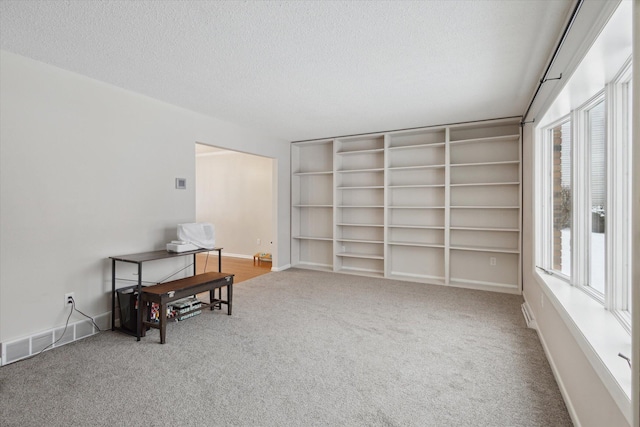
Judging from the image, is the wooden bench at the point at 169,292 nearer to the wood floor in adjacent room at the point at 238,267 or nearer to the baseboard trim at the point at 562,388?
the wood floor in adjacent room at the point at 238,267

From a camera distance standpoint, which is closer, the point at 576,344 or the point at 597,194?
the point at 576,344

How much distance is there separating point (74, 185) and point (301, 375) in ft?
8.31

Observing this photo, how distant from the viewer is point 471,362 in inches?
93.2

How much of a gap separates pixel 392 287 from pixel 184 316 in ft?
9.13

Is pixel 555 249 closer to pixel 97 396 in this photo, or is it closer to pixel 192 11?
pixel 192 11

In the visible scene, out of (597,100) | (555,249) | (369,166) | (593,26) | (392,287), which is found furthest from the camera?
(369,166)

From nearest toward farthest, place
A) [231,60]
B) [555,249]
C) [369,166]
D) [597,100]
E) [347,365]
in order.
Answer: [597,100] < [347,365] < [231,60] < [555,249] < [369,166]

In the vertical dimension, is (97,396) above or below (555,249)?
below

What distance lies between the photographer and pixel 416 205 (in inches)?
199

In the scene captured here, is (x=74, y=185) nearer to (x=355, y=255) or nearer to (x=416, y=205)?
(x=355, y=255)

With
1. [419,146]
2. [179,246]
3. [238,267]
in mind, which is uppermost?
[419,146]

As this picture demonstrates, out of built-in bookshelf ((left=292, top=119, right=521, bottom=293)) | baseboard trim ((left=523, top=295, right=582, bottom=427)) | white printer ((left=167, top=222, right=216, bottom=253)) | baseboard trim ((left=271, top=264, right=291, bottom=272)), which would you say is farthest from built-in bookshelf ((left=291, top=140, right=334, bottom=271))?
baseboard trim ((left=523, top=295, right=582, bottom=427))

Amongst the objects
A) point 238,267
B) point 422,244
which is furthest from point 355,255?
point 238,267

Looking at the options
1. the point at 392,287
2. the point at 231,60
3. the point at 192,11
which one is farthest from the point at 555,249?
the point at 192,11
